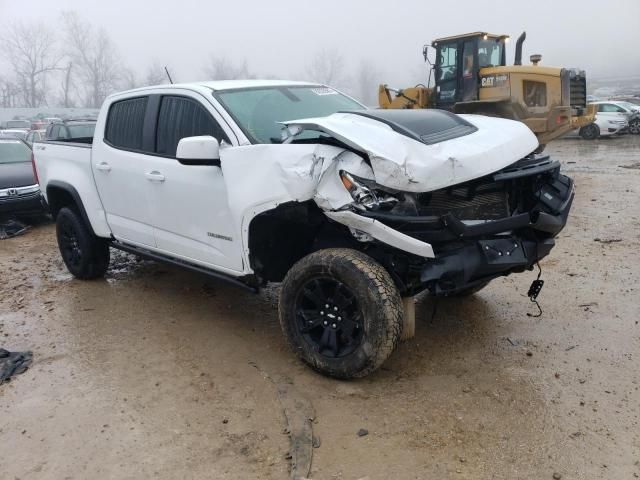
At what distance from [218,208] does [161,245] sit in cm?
96

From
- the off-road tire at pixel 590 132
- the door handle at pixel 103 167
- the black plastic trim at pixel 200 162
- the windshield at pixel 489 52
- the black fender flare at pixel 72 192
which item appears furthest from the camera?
the off-road tire at pixel 590 132

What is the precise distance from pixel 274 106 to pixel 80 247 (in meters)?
2.75

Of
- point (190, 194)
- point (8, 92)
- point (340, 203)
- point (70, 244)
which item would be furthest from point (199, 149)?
point (8, 92)

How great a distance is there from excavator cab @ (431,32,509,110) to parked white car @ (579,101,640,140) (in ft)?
31.3

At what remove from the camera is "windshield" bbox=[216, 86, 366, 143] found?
3.92 metres

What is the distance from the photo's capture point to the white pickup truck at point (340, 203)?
123 inches

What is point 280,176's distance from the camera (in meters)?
3.34

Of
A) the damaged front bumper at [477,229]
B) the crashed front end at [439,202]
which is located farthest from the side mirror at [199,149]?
the damaged front bumper at [477,229]

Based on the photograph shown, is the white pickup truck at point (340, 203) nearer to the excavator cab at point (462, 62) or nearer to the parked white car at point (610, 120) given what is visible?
the excavator cab at point (462, 62)

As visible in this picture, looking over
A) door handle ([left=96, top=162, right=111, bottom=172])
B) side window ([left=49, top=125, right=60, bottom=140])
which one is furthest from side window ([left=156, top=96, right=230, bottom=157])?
side window ([left=49, top=125, right=60, bottom=140])

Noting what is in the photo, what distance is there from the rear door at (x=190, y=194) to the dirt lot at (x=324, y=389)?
0.71 m

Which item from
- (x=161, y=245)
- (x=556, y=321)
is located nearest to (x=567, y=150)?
(x=556, y=321)

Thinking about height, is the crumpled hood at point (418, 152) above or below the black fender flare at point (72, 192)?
above

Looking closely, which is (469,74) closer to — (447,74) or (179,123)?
(447,74)
